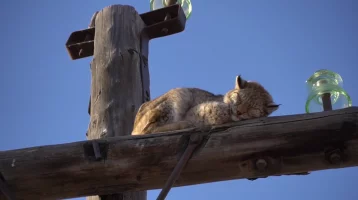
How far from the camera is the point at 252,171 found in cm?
301

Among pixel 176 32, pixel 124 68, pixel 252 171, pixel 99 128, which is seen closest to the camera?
pixel 252 171

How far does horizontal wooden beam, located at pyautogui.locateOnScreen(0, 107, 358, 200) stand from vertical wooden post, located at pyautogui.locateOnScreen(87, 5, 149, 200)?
51 cm

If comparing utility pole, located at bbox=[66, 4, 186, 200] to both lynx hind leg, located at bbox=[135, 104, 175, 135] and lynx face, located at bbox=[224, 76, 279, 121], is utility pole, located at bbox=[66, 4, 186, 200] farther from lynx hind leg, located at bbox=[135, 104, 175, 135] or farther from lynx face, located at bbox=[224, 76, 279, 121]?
lynx face, located at bbox=[224, 76, 279, 121]

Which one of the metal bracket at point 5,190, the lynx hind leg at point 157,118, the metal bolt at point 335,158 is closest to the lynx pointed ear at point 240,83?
the lynx hind leg at point 157,118

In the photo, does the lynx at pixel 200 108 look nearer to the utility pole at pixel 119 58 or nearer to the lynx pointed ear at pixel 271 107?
the lynx pointed ear at pixel 271 107

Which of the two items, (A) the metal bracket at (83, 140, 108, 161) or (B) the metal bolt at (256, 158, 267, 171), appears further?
(A) the metal bracket at (83, 140, 108, 161)

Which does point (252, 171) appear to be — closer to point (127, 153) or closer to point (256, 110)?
point (127, 153)

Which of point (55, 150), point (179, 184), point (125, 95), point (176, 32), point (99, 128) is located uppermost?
point (176, 32)

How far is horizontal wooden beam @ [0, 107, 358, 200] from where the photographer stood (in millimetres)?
2977

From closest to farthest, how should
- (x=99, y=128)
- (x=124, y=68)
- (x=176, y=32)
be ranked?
(x=99, y=128)
(x=124, y=68)
(x=176, y=32)

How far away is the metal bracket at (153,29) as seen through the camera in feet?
15.8

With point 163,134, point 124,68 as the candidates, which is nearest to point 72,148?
point 163,134

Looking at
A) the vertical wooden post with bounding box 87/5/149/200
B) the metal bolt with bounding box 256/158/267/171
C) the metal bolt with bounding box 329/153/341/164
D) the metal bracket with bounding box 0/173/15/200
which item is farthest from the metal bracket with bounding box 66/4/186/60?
the metal bolt with bounding box 329/153/341/164

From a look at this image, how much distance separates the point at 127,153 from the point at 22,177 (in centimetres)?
58
